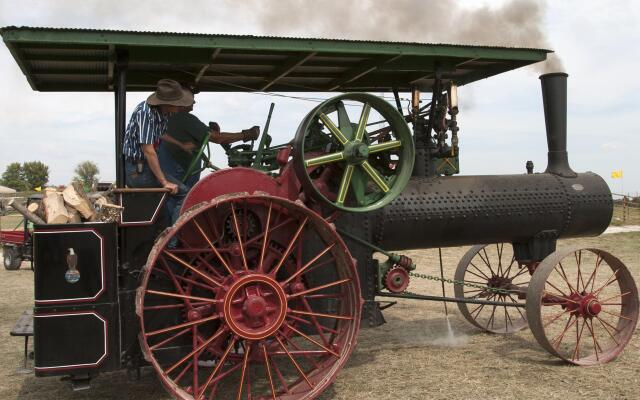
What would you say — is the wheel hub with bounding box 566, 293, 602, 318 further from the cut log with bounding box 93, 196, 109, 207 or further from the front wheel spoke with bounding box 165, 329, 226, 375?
the cut log with bounding box 93, 196, 109, 207

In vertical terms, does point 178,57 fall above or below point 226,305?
above

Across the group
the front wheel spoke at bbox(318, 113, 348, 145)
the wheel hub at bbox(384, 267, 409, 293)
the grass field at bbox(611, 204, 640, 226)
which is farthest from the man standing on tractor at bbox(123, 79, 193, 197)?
the grass field at bbox(611, 204, 640, 226)

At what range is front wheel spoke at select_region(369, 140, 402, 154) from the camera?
4.56m

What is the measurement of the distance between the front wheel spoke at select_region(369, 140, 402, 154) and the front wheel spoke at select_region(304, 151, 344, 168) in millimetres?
247

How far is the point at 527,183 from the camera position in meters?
5.84

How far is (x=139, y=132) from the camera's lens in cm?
441

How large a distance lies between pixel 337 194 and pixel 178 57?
60.6 inches

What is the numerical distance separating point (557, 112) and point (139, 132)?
383 centimetres

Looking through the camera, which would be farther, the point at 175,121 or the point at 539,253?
the point at 539,253

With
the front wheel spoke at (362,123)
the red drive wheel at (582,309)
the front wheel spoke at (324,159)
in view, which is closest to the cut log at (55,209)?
the front wheel spoke at (324,159)

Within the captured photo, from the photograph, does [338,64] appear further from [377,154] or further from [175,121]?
[175,121]

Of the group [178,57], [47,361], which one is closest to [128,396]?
[47,361]

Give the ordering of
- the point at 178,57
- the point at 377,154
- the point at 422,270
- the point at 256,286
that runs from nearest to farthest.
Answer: the point at 256,286
the point at 178,57
the point at 377,154
the point at 422,270

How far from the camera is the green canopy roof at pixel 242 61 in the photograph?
163 inches
